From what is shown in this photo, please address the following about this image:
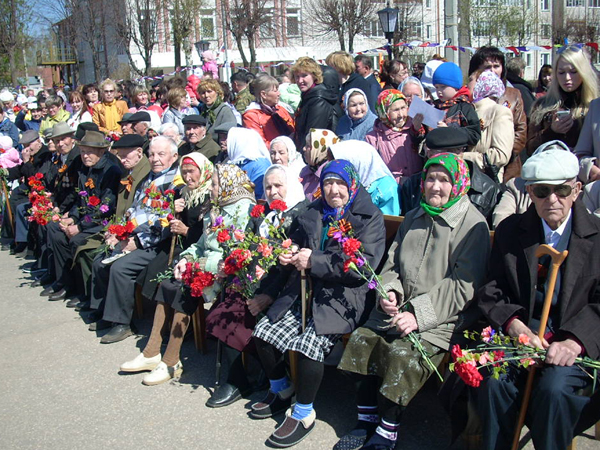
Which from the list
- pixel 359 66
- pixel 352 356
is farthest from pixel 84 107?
pixel 352 356

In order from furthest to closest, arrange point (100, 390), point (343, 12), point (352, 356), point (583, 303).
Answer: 1. point (343, 12)
2. point (100, 390)
3. point (352, 356)
4. point (583, 303)

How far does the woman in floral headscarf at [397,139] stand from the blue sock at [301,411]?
225 centimetres

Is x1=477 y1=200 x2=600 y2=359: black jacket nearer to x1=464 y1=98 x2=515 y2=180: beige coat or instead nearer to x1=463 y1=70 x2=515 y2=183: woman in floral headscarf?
x1=463 y1=70 x2=515 y2=183: woman in floral headscarf

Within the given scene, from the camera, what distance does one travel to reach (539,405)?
2.88 meters

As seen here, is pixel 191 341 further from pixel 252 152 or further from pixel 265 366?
pixel 252 152

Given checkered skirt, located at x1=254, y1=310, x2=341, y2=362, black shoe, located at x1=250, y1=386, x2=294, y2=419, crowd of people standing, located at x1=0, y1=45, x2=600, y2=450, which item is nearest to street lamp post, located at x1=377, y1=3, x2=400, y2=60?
crowd of people standing, located at x1=0, y1=45, x2=600, y2=450

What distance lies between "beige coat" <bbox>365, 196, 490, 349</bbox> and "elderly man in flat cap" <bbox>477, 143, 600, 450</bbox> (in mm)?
188

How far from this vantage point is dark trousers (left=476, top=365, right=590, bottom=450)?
284cm

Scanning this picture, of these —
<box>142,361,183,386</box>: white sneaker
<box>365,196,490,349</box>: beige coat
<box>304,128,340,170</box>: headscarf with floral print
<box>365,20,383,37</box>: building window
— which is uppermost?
<box>365,20,383,37</box>: building window

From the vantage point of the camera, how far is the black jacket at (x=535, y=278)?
295 cm

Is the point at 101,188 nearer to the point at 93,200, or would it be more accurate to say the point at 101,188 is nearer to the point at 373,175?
the point at 93,200

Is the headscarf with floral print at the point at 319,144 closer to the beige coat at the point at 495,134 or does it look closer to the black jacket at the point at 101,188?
the beige coat at the point at 495,134

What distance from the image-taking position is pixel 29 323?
6.24 meters

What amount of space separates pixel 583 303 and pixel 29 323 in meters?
5.38
